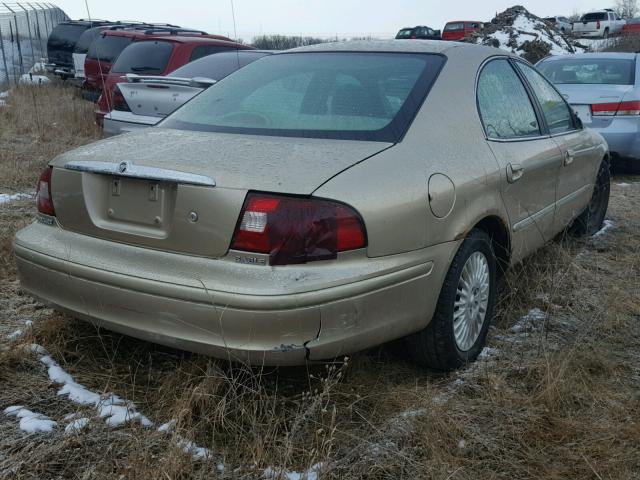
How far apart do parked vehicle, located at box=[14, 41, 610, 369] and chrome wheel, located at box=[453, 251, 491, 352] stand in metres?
0.01

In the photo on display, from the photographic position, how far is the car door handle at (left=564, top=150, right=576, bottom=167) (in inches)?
155

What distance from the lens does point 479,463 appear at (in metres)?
2.24

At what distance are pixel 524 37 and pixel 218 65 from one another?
15648 millimetres

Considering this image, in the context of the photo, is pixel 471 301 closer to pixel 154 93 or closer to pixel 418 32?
pixel 154 93

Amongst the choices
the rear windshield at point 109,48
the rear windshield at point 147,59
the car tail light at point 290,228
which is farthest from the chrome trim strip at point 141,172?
the rear windshield at point 109,48

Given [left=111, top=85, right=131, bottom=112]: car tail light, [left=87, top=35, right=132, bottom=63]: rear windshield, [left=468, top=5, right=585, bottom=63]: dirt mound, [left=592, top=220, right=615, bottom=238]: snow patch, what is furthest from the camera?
[left=468, top=5, right=585, bottom=63]: dirt mound

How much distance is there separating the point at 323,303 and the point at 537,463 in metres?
0.92

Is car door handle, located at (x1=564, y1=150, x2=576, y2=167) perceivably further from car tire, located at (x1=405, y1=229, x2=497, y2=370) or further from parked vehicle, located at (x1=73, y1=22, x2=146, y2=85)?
parked vehicle, located at (x1=73, y1=22, x2=146, y2=85)

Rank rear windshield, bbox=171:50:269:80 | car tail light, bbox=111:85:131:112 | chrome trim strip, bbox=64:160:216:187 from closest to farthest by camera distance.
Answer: chrome trim strip, bbox=64:160:216:187
car tail light, bbox=111:85:131:112
rear windshield, bbox=171:50:269:80

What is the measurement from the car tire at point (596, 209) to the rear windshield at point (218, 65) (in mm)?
3339

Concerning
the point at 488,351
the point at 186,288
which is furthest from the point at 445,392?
the point at 186,288

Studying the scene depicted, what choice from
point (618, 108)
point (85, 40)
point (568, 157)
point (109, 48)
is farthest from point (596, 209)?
point (85, 40)

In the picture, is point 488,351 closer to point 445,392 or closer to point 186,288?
point 445,392

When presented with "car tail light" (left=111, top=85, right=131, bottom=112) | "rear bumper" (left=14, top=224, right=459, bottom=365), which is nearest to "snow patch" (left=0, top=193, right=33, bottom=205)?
"car tail light" (left=111, top=85, right=131, bottom=112)
